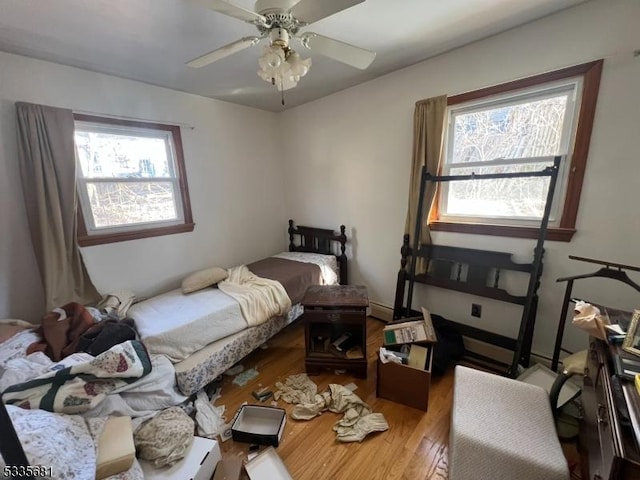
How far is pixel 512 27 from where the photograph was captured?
5.63 feet

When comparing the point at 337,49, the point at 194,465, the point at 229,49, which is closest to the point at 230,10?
the point at 229,49

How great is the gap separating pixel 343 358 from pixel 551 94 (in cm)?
233

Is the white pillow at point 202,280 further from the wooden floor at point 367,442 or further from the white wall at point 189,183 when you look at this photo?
the wooden floor at point 367,442

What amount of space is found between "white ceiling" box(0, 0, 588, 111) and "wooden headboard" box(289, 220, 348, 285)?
164cm

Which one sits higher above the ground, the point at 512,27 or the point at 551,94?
the point at 512,27

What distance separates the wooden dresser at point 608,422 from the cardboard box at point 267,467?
4.14ft

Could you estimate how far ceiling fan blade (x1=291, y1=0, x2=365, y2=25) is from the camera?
40.6 inches

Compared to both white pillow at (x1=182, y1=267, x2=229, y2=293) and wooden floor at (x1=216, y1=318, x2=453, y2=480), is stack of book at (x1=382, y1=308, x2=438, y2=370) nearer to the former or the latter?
wooden floor at (x1=216, y1=318, x2=453, y2=480)

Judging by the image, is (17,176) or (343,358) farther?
(343,358)

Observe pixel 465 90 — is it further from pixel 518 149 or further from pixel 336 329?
pixel 336 329

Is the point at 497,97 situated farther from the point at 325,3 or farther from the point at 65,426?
the point at 65,426

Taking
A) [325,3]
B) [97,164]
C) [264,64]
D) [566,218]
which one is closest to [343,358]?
[566,218]

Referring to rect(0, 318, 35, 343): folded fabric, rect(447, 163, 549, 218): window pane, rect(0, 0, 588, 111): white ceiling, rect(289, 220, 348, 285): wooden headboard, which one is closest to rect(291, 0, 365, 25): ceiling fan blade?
rect(0, 0, 588, 111): white ceiling

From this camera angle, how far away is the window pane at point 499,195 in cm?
183
